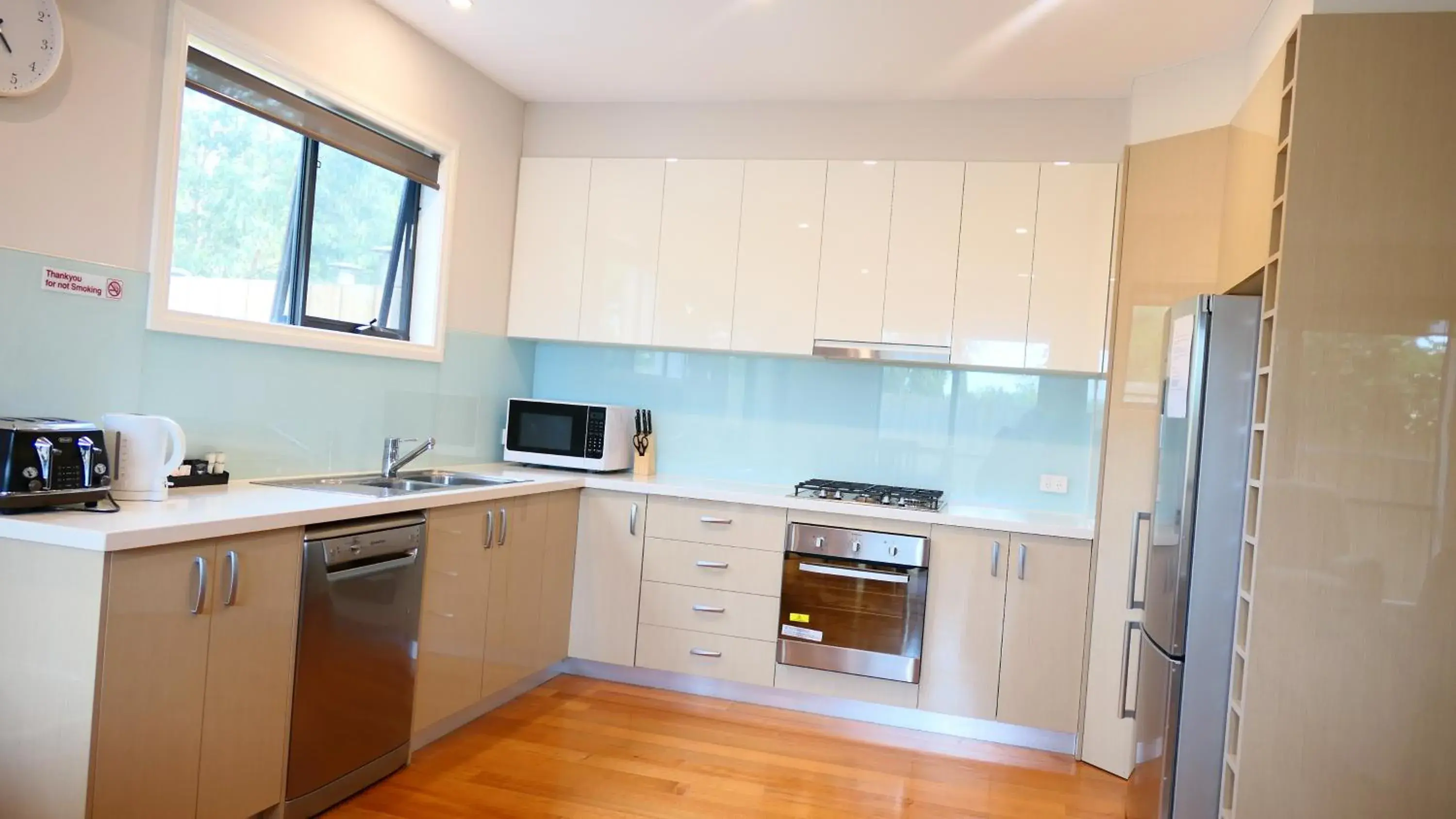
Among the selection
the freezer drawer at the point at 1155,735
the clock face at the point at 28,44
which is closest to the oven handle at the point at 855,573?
the freezer drawer at the point at 1155,735

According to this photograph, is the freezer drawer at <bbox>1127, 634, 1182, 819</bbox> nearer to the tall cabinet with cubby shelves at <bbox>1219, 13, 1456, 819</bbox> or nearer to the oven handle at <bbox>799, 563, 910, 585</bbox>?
the tall cabinet with cubby shelves at <bbox>1219, 13, 1456, 819</bbox>


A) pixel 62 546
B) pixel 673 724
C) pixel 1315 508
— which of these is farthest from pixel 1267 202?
pixel 62 546

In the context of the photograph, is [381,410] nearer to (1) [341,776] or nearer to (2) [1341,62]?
(1) [341,776]

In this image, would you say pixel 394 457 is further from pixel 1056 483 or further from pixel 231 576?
pixel 1056 483

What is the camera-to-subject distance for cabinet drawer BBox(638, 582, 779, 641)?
153 inches

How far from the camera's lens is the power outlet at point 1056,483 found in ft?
13.5

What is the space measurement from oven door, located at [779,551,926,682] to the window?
1.92 metres

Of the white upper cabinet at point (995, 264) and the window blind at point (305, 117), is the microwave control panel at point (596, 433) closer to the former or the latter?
the window blind at point (305, 117)

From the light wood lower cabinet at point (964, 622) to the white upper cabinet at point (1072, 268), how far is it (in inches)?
31.4

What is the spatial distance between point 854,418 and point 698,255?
1.02 m

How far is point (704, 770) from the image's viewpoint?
323cm

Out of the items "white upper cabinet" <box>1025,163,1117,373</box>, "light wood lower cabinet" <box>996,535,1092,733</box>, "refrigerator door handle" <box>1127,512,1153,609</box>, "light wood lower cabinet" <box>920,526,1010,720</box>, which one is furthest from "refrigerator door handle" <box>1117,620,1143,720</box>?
"white upper cabinet" <box>1025,163,1117,373</box>

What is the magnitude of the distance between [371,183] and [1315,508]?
3318mm

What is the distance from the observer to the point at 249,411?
3.02m
